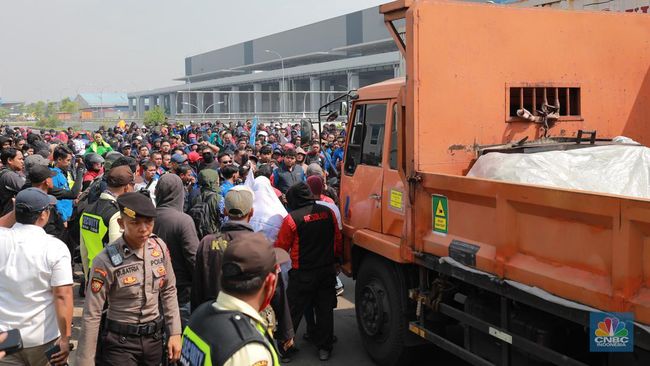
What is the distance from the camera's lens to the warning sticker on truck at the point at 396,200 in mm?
4852

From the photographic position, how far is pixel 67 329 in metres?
3.34

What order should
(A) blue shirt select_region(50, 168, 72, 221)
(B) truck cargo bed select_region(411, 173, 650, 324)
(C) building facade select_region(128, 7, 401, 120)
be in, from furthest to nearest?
(C) building facade select_region(128, 7, 401, 120) < (A) blue shirt select_region(50, 168, 72, 221) < (B) truck cargo bed select_region(411, 173, 650, 324)

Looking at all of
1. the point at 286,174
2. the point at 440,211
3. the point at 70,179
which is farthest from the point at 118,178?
the point at 286,174

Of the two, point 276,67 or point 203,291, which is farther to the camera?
point 276,67

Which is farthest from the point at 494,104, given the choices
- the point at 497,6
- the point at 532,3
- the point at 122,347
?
the point at 532,3

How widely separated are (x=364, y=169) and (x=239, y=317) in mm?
3672

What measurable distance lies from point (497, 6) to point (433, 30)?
0.69m

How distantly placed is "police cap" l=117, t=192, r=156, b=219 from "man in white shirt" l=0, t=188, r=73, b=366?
1.60 ft

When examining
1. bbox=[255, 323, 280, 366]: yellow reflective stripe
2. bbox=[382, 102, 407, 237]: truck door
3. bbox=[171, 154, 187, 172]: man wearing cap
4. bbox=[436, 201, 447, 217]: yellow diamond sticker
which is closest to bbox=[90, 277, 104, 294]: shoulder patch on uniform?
bbox=[255, 323, 280, 366]: yellow reflective stripe

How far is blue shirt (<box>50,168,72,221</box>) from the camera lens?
7.44 m

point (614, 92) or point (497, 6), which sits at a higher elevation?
point (497, 6)

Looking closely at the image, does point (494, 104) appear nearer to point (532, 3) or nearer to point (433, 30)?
point (433, 30)

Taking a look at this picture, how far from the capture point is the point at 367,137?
564cm

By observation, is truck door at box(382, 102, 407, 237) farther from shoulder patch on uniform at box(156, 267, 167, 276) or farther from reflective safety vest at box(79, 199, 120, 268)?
reflective safety vest at box(79, 199, 120, 268)
